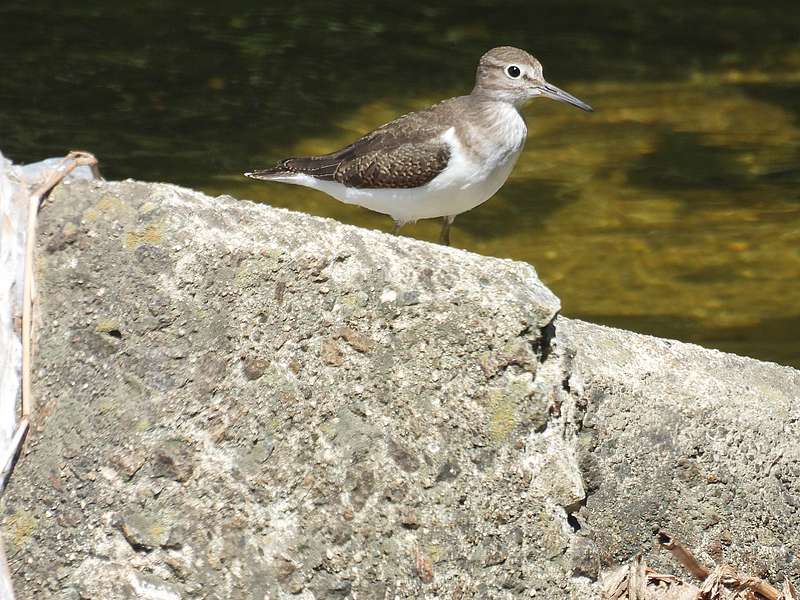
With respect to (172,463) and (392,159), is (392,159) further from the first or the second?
(172,463)

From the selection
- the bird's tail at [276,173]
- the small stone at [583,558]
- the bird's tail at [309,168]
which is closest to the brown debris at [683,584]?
the small stone at [583,558]

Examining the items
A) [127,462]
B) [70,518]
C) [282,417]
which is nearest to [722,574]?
[282,417]

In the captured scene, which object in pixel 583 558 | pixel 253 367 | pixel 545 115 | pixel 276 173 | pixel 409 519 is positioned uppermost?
pixel 253 367

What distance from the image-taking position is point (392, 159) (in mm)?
5547

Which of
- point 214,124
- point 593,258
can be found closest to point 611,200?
point 593,258

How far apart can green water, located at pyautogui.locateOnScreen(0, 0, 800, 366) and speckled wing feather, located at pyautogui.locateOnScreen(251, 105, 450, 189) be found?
7.29 feet

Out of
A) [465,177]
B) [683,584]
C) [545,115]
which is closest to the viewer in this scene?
[683,584]

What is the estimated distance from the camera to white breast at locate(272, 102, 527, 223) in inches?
213

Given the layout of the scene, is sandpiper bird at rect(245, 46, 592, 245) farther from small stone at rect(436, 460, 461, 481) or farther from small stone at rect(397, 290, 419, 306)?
small stone at rect(436, 460, 461, 481)

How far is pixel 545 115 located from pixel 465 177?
5.11 meters

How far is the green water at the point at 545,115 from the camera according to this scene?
8.00 m

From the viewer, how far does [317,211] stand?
8531 mm

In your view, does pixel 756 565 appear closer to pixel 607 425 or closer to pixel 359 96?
pixel 607 425

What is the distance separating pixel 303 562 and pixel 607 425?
3.84ft
